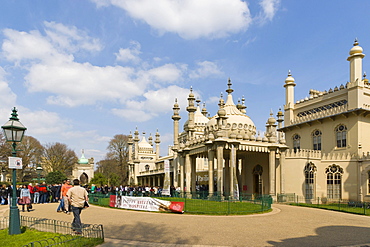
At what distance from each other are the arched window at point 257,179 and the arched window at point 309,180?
4.31m

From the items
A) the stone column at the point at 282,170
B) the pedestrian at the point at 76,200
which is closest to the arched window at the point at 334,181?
the stone column at the point at 282,170

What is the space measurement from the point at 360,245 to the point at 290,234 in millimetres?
2405

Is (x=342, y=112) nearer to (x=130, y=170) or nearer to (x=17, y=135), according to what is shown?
(x=17, y=135)

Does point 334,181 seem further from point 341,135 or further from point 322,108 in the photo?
point 322,108

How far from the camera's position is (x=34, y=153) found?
5834cm

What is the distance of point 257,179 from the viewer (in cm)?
3180

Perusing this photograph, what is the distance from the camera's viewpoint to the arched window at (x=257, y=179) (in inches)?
1224

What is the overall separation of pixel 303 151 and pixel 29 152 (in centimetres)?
4946

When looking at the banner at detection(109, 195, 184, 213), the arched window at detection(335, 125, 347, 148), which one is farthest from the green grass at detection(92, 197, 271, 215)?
the arched window at detection(335, 125, 347, 148)

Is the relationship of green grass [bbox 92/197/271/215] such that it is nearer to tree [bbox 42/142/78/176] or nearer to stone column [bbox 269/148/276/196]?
stone column [bbox 269/148/276/196]

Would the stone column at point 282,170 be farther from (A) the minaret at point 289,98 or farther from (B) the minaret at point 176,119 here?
(B) the minaret at point 176,119

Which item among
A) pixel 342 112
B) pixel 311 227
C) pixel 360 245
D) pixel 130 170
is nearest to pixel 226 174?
pixel 342 112

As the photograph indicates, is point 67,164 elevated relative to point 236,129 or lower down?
lower down

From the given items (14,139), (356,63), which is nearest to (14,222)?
(14,139)
